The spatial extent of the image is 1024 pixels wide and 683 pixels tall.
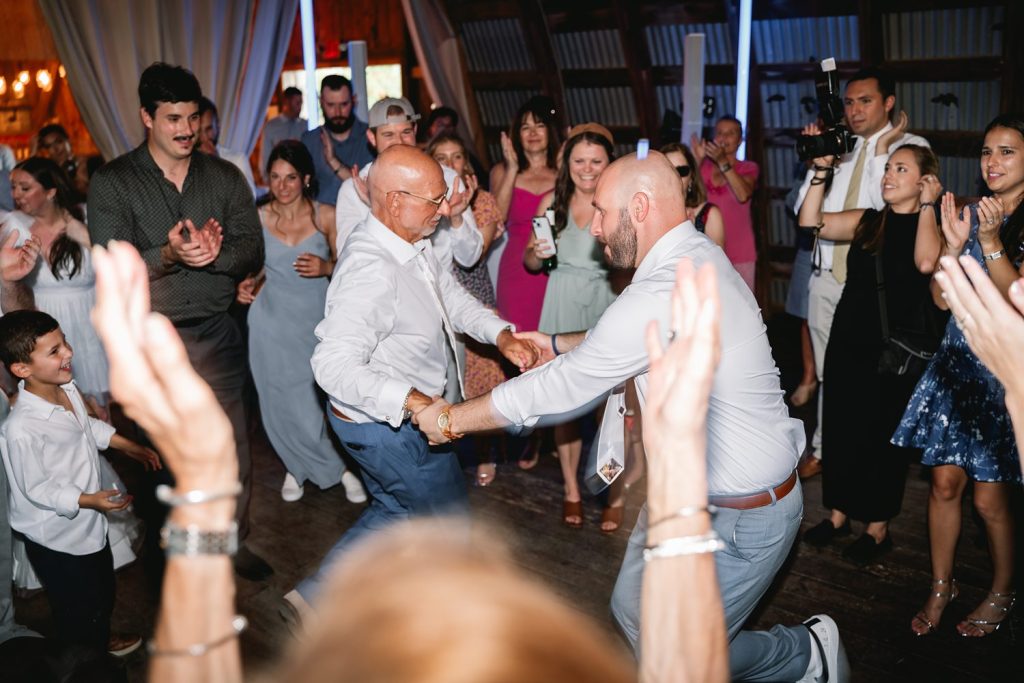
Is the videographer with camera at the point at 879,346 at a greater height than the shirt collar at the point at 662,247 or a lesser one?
lesser

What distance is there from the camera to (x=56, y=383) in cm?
240

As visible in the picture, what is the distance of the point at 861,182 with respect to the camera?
388 centimetres

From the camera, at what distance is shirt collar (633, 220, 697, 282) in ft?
6.98

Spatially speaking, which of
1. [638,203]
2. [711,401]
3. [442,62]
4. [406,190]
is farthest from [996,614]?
[442,62]

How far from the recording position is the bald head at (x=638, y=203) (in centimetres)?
214

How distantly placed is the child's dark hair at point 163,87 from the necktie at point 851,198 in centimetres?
276

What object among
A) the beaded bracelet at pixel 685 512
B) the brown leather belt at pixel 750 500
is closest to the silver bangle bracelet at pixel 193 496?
the beaded bracelet at pixel 685 512

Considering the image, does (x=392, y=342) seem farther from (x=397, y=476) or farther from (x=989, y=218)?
(x=989, y=218)

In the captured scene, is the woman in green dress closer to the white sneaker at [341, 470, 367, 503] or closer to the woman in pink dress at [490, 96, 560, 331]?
the woman in pink dress at [490, 96, 560, 331]

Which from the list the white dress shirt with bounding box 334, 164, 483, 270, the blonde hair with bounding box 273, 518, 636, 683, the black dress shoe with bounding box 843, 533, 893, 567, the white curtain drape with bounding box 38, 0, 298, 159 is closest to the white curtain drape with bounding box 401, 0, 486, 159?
the white curtain drape with bounding box 38, 0, 298, 159

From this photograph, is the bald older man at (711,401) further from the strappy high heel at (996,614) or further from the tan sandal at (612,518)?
the tan sandal at (612,518)

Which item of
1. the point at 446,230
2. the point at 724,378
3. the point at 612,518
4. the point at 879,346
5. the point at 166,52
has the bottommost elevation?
the point at 612,518

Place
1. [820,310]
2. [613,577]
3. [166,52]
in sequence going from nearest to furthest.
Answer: [613,577] < [820,310] < [166,52]

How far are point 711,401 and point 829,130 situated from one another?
6.91 feet
